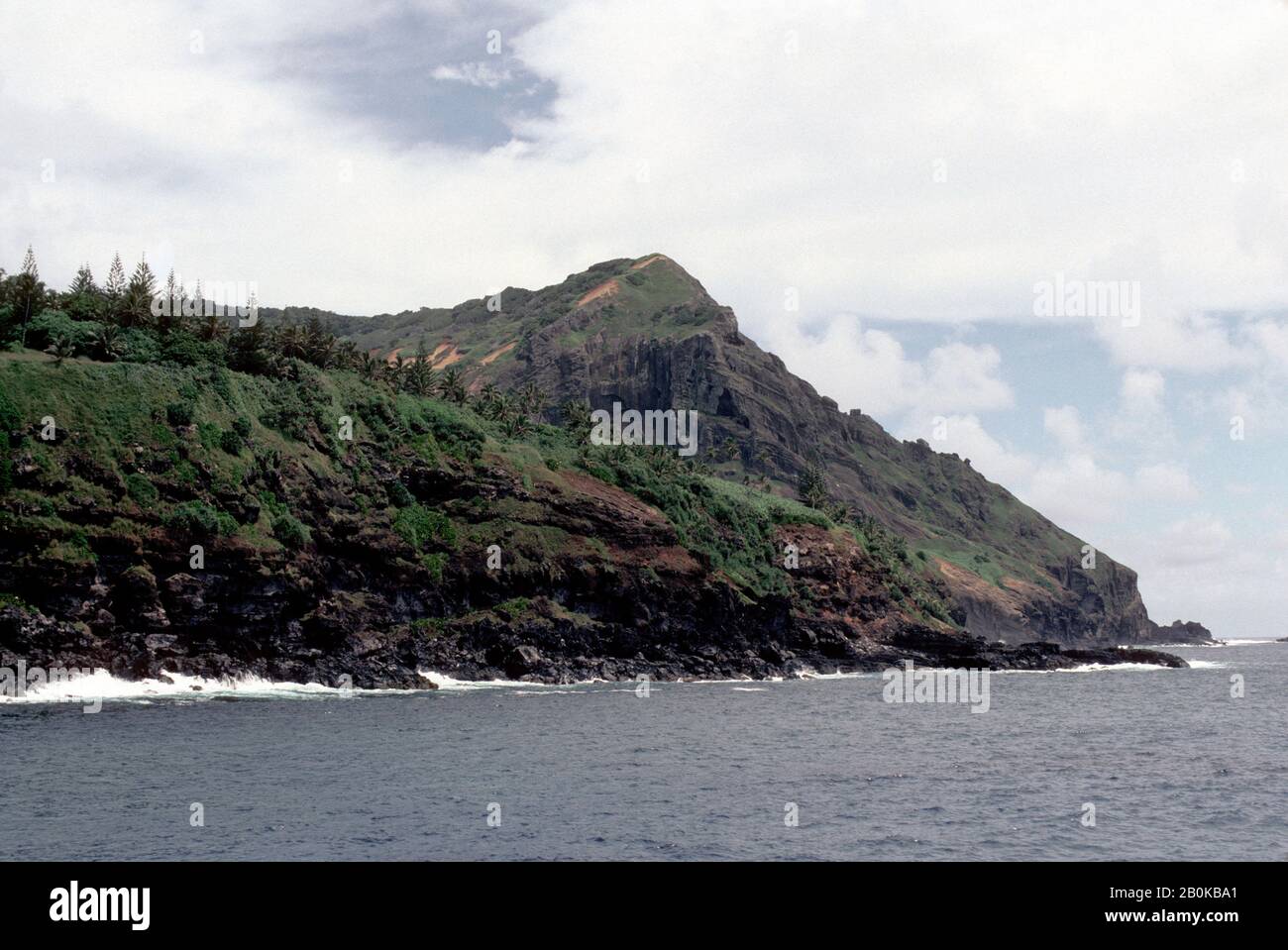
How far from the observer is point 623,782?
4619 centimetres

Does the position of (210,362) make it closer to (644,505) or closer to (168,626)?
(168,626)

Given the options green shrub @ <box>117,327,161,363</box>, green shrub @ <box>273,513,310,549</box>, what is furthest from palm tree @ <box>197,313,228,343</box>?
green shrub @ <box>273,513,310,549</box>

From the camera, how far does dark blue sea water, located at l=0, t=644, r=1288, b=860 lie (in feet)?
112

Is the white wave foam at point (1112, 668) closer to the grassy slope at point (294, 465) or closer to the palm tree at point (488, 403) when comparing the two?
the grassy slope at point (294, 465)

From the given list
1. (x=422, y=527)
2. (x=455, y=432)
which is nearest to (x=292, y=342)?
(x=455, y=432)

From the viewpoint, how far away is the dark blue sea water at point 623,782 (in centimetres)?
3403

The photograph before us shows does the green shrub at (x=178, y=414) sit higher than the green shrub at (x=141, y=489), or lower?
higher

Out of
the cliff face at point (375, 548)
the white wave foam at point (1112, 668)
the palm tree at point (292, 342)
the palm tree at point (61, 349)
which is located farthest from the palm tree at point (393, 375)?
the white wave foam at point (1112, 668)

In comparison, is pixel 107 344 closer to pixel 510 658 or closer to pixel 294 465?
pixel 294 465

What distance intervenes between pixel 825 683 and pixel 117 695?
224 feet

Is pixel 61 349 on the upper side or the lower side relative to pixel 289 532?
upper

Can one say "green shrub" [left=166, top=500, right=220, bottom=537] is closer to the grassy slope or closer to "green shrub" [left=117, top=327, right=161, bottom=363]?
the grassy slope

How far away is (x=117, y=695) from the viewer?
78438 mm
